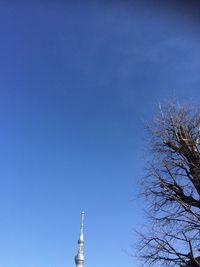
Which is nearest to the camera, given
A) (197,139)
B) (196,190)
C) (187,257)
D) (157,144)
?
(187,257)

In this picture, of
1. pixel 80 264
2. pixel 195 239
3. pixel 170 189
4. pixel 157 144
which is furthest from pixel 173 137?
pixel 80 264

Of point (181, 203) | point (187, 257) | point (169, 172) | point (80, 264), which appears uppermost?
point (80, 264)

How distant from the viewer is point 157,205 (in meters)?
13.6

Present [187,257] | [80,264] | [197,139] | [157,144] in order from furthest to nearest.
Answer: [80,264], [157,144], [197,139], [187,257]

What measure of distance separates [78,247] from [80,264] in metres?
7.47

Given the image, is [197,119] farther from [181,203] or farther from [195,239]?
[195,239]

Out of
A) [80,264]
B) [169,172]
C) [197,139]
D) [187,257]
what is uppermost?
[80,264]

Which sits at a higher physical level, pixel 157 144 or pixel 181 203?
pixel 157 144

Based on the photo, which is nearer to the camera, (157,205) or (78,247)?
(157,205)

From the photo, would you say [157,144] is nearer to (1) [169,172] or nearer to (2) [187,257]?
(1) [169,172]

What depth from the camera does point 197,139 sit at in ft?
44.4

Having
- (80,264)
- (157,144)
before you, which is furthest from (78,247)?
(157,144)

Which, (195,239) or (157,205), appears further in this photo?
(157,205)

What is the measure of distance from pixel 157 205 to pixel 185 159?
6.14 feet
